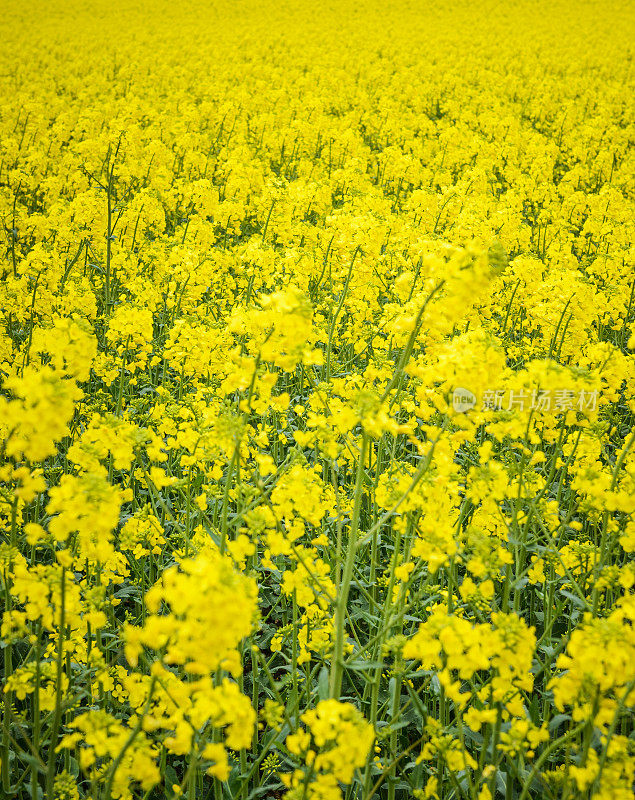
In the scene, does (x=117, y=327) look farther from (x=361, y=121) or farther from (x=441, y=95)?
(x=441, y=95)

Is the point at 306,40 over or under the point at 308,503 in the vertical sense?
over

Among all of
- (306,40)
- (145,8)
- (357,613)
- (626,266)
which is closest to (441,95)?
(306,40)

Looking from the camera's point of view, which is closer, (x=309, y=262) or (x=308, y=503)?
(x=308, y=503)

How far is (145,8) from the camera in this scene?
94.6 feet

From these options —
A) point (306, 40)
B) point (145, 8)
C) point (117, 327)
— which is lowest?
point (117, 327)

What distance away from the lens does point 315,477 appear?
271 centimetres

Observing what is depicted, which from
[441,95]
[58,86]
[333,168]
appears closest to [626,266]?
[333,168]

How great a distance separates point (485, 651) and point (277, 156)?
10277mm

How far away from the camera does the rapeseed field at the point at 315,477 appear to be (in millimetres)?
1850

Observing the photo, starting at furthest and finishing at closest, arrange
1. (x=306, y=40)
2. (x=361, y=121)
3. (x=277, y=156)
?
(x=306, y=40)
(x=361, y=121)
(x=277, y=156)

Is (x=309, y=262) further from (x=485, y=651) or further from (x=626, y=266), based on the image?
(x=485, y=651)

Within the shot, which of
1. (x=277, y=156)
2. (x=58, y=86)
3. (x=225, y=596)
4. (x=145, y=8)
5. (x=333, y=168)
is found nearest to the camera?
(x=225, y=596)

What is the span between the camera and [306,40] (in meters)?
22.2

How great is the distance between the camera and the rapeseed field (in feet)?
6.07
